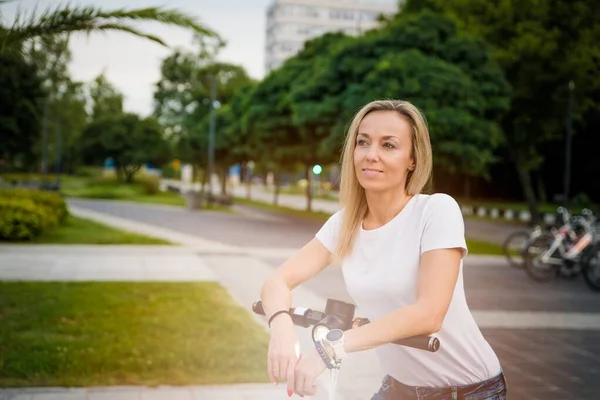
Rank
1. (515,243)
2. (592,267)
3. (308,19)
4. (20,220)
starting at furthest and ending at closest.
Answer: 1. (308,19)
2. (20,220)
3. (515,243)
4. (592,267)

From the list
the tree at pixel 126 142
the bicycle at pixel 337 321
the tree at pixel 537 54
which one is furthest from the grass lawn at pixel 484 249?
the tree at pixel 126 142

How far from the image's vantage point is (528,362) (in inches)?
263

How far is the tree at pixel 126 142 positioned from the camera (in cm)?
5825

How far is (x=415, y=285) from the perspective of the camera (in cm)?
203

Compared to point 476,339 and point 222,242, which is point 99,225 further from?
point 476,339

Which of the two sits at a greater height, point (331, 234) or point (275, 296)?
point (331, 234)

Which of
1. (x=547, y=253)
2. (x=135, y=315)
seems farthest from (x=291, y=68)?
(x=135, y=315)

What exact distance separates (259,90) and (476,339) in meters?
29.5

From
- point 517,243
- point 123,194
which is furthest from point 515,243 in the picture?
point 123,194

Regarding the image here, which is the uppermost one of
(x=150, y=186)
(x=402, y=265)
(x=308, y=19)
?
(x=308, y=19)

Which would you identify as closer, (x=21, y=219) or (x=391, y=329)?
(x=391, y=329)

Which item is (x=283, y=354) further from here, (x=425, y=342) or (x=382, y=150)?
(x=382, y=150)

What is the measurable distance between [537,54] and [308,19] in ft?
363

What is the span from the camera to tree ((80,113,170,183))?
5825cm
